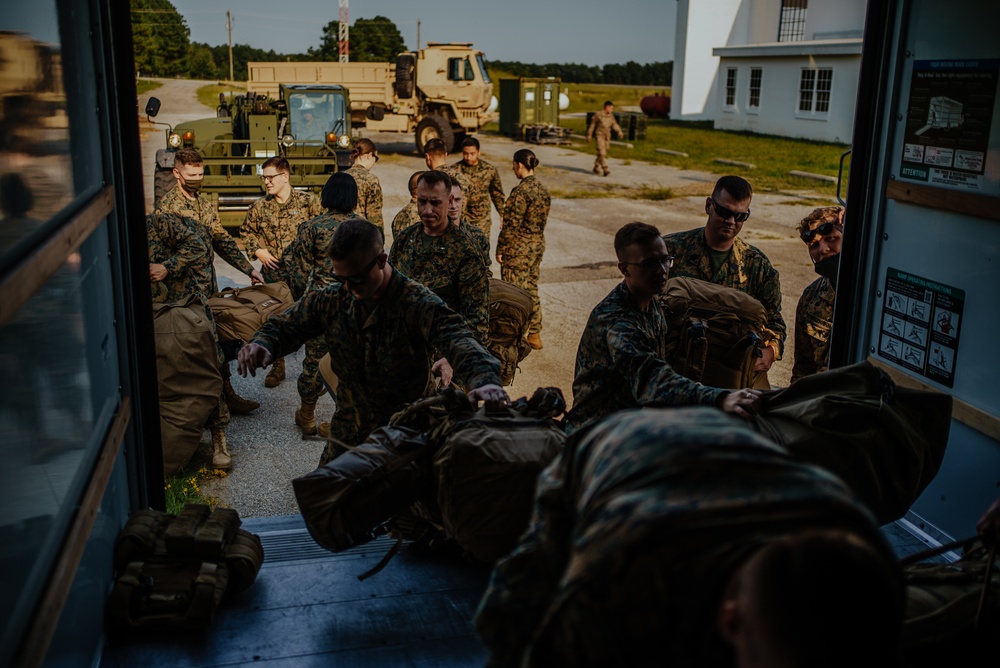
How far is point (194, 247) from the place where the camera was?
21.8 ft

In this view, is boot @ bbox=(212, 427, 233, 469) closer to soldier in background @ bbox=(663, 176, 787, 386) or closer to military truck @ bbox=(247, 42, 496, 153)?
soldier in background @ bbox=(663, 176, 787, 386)

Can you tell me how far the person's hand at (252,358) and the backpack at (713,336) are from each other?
1.76 m

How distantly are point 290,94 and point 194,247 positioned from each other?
978 centimetres

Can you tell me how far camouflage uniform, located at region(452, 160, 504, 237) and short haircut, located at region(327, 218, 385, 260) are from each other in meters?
6.15

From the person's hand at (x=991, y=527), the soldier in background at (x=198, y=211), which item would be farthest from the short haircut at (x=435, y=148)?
the person's hand at (x=991, y=527)

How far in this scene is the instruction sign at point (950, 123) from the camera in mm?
3482

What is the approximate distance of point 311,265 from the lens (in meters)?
6.97

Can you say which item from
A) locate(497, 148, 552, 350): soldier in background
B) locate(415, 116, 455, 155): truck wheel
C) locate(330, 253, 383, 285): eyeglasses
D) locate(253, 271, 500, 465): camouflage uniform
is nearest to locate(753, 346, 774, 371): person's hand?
locate(253, 271, 500, 465): camouflage uniform

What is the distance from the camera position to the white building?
103 feet

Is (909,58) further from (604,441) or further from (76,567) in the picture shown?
(76,567)

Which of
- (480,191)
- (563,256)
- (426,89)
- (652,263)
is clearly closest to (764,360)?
(652,263)

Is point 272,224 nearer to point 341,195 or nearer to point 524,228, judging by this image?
point 341,195

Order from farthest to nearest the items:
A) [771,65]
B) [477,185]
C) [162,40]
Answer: [162,40]
[771,65]
[477,185]

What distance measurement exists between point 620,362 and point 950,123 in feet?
5.22
